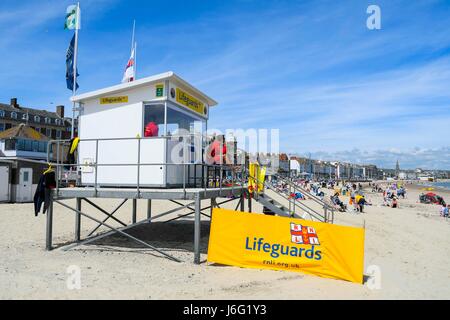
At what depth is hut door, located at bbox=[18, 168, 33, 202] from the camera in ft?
79.6

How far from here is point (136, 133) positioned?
33.2 feet

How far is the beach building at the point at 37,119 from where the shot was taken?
66.1 m

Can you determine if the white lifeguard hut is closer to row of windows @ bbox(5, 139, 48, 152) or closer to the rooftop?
the rooftop

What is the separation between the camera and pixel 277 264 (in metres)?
8.48

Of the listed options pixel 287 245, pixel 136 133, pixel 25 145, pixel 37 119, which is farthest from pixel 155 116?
pixel 37 119

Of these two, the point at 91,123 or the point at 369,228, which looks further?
the point at 369,228

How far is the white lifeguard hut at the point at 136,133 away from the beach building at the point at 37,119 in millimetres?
65495

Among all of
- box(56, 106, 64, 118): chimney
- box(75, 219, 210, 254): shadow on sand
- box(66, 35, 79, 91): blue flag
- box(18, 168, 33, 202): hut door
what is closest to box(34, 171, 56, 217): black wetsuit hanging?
box(75, 219, 210, 254): shadow on sand

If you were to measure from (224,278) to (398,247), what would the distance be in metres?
8.47

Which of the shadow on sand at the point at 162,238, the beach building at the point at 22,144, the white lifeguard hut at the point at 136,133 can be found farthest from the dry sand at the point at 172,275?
the beach building at the point at 22,144

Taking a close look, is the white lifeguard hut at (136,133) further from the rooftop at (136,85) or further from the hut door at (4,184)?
the hut door at (4,184)

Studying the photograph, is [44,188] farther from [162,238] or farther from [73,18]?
[73,18]

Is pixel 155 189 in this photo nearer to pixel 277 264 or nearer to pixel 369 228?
pixel 277 264

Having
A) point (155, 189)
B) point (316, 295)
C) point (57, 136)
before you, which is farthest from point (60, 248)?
point (57, 136)
